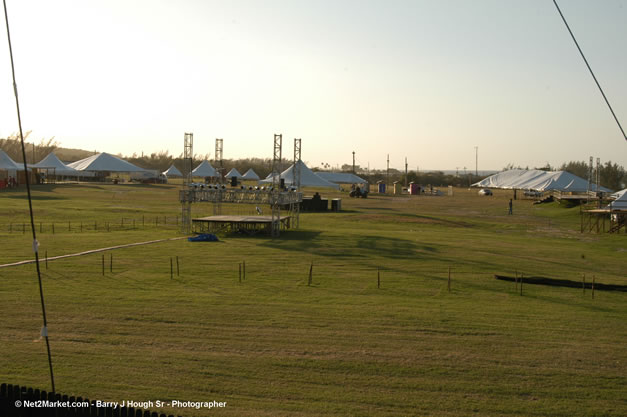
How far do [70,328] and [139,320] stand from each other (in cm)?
145

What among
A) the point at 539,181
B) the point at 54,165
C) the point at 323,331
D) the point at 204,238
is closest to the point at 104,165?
the point at 54,165

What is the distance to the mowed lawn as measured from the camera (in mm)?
9000

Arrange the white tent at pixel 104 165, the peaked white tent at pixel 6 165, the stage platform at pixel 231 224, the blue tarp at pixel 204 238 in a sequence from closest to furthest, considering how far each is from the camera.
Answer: the blue tarp at pixel 204 238 < the stage platform at pixel 231 224 < the peaked white tent at pixel 6 165 < the white tent at pixel 104 165

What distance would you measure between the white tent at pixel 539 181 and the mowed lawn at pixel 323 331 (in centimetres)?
6064

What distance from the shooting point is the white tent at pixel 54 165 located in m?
84.2

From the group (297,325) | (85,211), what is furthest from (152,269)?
(85,211)

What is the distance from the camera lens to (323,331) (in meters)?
12.3

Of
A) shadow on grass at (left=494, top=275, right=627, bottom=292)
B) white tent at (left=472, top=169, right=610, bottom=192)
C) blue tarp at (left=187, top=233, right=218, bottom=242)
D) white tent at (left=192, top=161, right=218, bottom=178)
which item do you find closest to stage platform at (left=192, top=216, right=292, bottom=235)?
blue tarp at (left=187, top=233, right=218, bottom=242)

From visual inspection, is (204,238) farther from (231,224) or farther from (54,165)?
(54,165)

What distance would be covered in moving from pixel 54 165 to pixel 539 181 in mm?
72662

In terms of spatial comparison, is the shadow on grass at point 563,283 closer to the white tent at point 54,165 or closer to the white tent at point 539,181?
the white tent at point 539,181

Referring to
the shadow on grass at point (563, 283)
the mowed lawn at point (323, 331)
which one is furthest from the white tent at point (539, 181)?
the shadow on grass at point (563, 283)

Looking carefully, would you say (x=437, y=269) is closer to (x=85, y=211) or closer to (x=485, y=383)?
(x=485, y=383)

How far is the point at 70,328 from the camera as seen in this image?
12062mm
